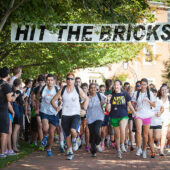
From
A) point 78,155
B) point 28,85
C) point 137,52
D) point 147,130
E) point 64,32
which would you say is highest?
point 137,52

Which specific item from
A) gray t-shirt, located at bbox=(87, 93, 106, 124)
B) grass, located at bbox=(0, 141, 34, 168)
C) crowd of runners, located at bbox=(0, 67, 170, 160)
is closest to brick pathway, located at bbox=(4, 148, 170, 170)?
grass, located at bbox=(0, 141, 34, 168)

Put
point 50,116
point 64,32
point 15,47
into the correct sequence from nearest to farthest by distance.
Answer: point 50,116, point 64,32, point 15,47

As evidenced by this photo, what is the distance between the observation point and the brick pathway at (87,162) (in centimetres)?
894

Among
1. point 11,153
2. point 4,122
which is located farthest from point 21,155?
point 4,122

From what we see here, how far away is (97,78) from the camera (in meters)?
46.1

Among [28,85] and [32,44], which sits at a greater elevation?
[32,44]

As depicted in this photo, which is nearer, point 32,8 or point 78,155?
point 78,155

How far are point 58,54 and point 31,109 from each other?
488cm

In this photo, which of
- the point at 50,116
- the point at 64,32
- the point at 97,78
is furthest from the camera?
the point at 97,78

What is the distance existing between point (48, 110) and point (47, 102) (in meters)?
0.22

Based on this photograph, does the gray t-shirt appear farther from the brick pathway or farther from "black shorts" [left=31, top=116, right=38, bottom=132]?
"black shorts" [left=31, top=116, right=38, bottom=132]

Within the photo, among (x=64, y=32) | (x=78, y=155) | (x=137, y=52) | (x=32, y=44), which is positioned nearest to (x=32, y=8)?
(x=64, y=32)

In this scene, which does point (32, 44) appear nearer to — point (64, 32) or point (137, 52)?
point (64, 32)

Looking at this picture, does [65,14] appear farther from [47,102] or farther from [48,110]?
[48,110]
